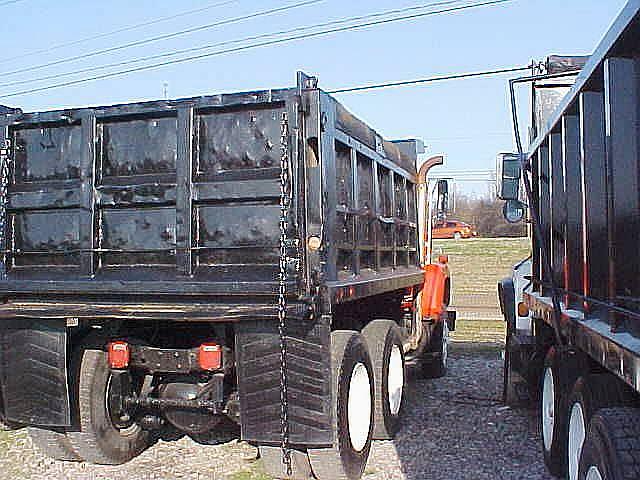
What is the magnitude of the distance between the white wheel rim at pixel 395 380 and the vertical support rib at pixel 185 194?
2323 mm

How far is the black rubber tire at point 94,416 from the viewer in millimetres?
5422

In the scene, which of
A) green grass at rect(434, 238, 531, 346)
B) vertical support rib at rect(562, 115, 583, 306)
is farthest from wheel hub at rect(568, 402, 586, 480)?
green grass at rect(434, 238, 531, 346)

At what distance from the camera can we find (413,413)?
24.8 feet

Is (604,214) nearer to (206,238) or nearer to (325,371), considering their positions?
(325,371)

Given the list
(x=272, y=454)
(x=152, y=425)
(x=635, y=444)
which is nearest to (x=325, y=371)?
(x=272, y=454)

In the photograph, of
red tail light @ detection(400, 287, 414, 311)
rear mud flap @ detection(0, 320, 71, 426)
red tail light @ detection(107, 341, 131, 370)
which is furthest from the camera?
red tail light @ detection(400, 287, 414, 311)

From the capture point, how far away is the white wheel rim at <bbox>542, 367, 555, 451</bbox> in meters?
5.42

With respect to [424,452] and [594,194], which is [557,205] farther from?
[424,452]

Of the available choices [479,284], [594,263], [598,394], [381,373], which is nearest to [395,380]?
[381,373]

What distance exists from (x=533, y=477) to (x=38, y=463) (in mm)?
3707

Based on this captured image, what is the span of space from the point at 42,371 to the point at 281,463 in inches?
66.7

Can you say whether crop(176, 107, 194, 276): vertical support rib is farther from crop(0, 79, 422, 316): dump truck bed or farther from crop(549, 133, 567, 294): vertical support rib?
crop(549, 133, 567, 294): vertical support rib

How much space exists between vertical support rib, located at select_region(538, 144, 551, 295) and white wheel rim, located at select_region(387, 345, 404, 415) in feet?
5.00

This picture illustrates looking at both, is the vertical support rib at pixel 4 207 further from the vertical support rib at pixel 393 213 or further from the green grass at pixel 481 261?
the green grass at pixel 481 261
